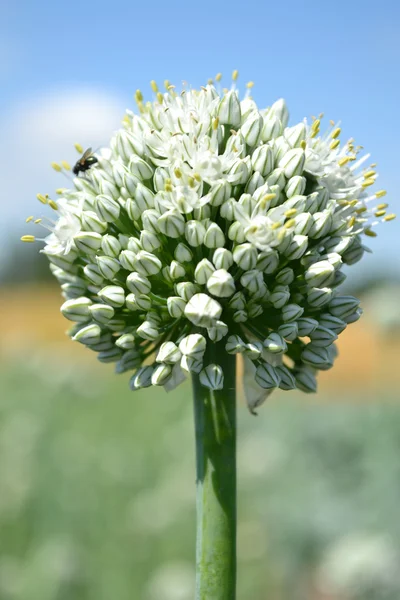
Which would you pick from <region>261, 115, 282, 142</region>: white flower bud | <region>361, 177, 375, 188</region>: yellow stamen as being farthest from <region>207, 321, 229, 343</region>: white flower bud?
<region>361, 177, 375, 188</region>: yellow stamen

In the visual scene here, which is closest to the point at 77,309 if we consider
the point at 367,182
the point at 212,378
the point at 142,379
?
the point at 142,379

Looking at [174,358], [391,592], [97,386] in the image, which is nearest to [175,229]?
[174,358]

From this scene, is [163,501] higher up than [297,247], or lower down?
lower down

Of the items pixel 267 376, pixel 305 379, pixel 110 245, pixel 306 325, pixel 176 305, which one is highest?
pixel 110 245

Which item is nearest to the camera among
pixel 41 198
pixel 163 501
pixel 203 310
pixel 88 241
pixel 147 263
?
pixel 203 310

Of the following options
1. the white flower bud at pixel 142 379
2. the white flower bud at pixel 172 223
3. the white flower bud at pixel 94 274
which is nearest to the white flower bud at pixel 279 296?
the white flower bud at pixel 172 223

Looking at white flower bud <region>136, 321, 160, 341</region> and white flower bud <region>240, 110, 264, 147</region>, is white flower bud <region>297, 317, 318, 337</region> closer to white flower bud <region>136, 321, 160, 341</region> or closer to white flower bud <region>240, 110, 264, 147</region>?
white flower bud <region>136, 321, 160, 341</region>

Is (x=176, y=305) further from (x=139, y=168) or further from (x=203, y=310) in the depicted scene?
(x=139, y=168)
